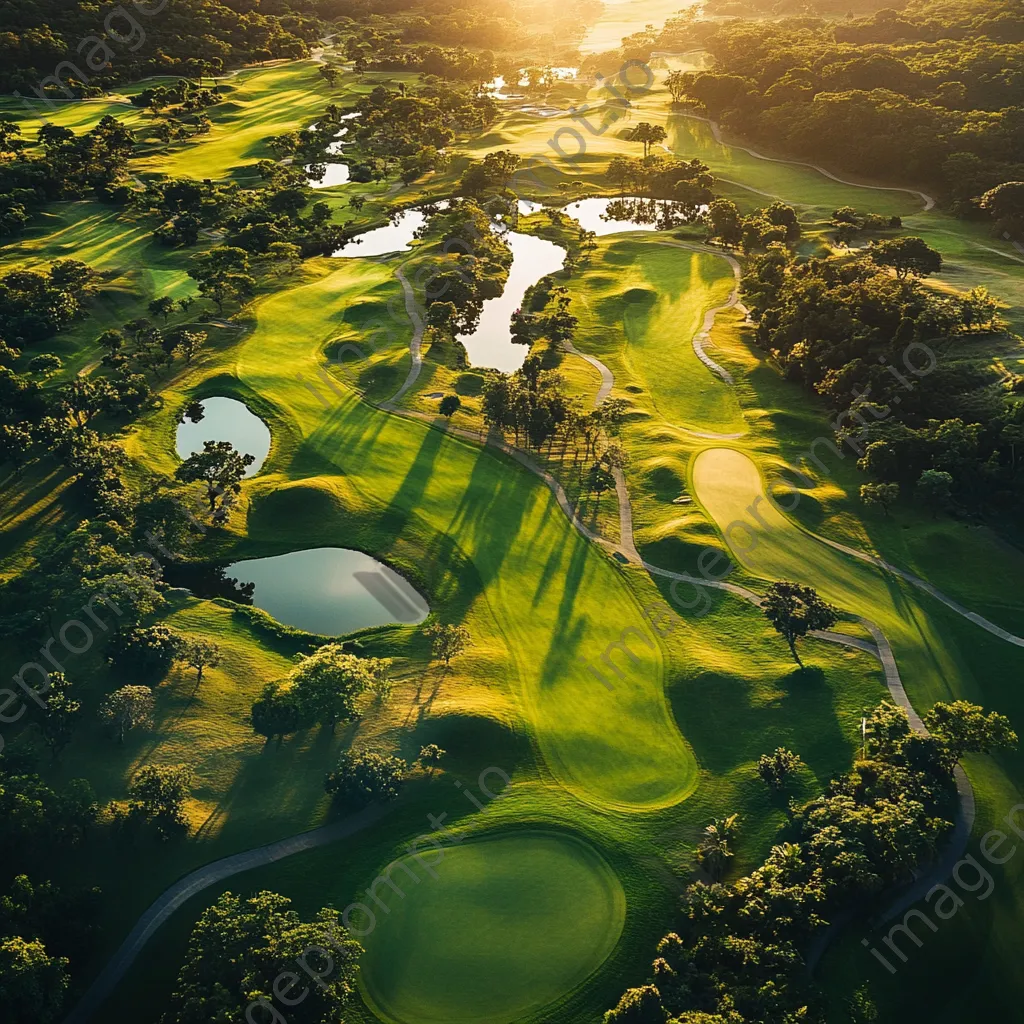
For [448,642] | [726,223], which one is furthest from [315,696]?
[726,223]

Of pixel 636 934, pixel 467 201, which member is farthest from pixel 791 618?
pixel 467 201

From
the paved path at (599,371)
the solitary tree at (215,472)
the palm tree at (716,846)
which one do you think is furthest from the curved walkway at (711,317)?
the solitary tree at (215,472)

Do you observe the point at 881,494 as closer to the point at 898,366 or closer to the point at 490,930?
the point at 898,366

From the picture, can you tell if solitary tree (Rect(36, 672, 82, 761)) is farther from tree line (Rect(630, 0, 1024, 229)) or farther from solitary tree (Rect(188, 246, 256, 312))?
tree line (Rect(630, 0, 1024, 229))

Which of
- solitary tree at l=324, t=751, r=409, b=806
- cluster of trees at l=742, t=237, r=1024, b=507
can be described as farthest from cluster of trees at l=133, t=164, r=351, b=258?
solitary tree at l=324, t=751, r=409, b=806

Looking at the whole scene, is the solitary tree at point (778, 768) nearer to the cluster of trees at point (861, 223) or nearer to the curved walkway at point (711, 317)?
the curved walkway at point (711, 317)
